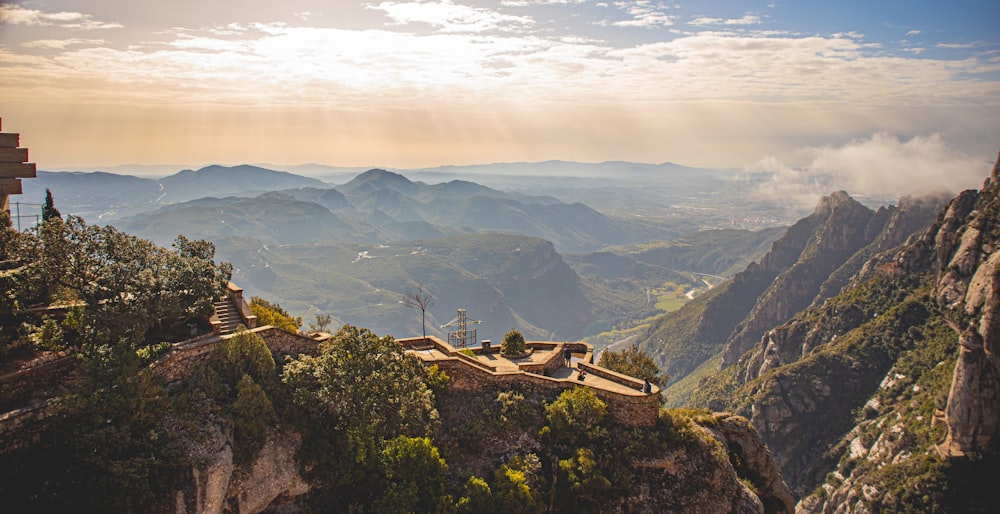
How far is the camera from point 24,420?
19.6 m

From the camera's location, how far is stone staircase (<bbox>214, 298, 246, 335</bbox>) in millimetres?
28547

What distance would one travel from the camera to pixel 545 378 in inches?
1271

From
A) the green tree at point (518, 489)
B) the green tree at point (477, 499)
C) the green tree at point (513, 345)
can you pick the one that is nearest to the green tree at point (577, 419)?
the green tree at point (518, 489)

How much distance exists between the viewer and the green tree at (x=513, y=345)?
37.7 m

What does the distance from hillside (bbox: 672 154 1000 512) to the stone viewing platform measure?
6196 centimetres

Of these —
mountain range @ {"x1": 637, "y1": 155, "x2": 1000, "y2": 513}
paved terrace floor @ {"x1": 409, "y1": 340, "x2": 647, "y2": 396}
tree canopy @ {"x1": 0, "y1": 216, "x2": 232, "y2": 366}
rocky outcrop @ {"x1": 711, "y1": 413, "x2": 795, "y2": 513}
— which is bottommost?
mountain range @ {"x1": 637, "y1": 155, "x2": 1000, "y2": 513}

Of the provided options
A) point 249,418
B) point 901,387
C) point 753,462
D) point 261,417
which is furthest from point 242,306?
point 901,387

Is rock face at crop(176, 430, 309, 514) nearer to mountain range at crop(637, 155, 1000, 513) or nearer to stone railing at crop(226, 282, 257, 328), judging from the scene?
stone railing at crop(226, 282, 257, 328)

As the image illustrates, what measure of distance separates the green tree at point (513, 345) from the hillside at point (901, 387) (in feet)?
212

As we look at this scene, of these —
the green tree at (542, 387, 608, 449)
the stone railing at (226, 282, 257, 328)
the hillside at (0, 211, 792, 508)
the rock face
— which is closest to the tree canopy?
the hillside at (0, 211, 792, 508)

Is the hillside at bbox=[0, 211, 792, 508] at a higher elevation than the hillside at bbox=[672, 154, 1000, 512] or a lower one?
higher

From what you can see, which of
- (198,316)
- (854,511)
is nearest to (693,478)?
(198,316)

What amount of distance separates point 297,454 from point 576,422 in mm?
14856

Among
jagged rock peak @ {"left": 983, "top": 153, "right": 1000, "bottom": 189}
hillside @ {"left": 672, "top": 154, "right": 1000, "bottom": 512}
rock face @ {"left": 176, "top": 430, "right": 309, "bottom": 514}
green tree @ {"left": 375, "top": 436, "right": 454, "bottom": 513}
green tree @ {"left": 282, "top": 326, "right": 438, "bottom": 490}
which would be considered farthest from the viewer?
jagged rock peak @ {"left": 983, "top": 153, "right": 1000, "bottom": 189}
